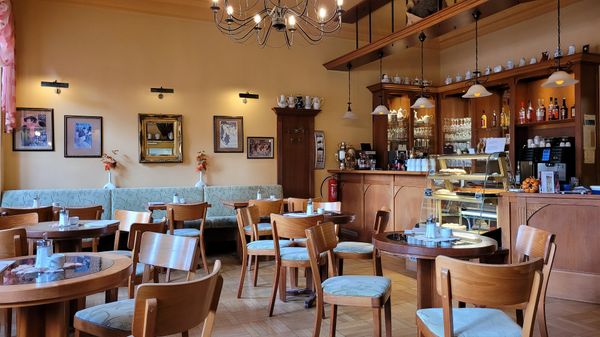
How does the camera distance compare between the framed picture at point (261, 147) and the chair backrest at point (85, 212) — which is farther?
the framed picture at point (261, 147)

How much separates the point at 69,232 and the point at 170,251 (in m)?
1.56

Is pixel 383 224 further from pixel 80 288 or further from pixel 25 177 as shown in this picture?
pixel 25 177

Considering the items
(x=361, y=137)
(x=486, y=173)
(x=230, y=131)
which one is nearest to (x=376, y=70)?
(x=361, y=137)

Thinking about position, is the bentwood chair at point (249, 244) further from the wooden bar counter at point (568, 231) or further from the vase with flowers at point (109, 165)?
the vase with flowers at point (109, 165)

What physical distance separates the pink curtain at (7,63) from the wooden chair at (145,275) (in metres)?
4.70

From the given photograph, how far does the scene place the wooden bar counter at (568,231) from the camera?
14.3 ft

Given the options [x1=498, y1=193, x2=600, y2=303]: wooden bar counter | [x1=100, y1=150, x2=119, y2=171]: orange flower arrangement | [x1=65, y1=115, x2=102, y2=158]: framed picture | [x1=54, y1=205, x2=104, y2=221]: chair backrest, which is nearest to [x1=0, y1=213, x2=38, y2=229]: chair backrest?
[x1=54, y1=205, x2=104, y2=221]: chair backrest

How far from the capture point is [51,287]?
1952 millimetres

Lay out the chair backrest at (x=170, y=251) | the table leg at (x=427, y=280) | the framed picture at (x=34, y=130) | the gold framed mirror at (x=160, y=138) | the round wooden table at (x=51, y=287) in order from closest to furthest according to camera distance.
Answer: the round wooden table at (x=51, y=287) < the chair backrest at (x=170, y=251) < the table leg at (x=427, y=280) < the framed picture at (x=34, y=130) < the gold framed mirror at (x=160, y=138)

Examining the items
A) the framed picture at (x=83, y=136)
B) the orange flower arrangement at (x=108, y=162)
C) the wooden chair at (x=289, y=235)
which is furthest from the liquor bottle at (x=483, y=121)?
the framed picture at (x=83, y=136)

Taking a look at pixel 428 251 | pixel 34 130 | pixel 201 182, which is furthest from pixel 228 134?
pixel 428 251

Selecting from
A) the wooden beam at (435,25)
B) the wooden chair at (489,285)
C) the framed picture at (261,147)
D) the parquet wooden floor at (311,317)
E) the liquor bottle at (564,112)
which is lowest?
the parquet wooden floor at (311,317)

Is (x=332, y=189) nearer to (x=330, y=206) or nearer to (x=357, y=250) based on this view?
(x=330, y=206)

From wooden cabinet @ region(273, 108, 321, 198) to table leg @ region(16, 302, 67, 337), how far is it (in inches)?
247
